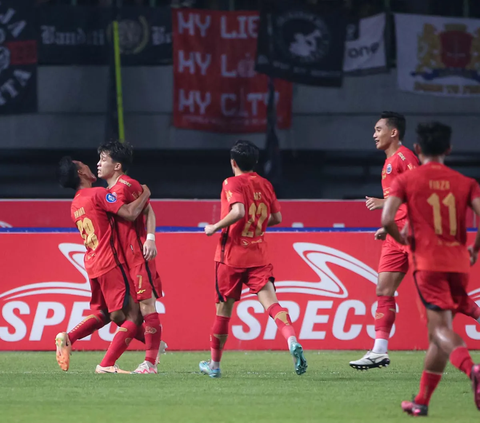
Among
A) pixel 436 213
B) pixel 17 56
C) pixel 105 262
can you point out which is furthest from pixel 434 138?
pixel 17 56

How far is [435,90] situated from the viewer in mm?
20797

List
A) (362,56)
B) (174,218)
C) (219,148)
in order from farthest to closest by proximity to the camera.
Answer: (219,148), (362,56), (174,218)

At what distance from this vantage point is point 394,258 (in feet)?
25.4

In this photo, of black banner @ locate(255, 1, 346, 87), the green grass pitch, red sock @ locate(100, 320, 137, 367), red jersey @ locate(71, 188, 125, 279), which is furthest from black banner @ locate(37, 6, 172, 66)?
red sock @ locate(100, 320, 137, 367)

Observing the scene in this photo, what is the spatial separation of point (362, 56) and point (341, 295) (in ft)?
35.1

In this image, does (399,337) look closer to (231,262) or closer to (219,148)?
(231,262)

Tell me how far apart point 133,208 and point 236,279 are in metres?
0.99

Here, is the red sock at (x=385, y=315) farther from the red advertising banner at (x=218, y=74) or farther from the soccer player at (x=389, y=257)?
the red advertising banner at (x=218, y=74)

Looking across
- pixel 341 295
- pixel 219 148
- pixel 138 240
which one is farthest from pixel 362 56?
pixel 138 240

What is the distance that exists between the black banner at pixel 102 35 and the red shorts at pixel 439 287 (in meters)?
15.0

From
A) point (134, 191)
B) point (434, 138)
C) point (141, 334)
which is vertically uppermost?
point (434, 138)

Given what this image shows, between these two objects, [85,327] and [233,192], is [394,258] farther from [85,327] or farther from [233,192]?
[85,327]

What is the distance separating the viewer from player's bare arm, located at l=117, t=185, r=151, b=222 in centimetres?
758

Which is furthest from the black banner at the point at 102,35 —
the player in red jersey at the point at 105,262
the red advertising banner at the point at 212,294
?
the player in red jersey at the point at 105,262
